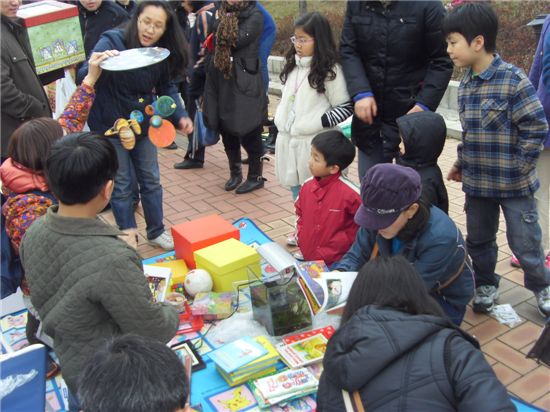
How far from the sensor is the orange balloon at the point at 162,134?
3672 millimetres

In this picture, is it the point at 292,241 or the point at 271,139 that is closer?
the point at 292,241

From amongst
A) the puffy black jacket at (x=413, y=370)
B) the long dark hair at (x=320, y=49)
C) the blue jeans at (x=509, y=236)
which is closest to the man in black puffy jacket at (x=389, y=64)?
the long dark hair at (x=320, y=49)

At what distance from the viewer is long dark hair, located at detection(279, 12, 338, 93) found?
3510 millimetres

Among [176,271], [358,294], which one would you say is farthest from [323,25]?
[358,294]

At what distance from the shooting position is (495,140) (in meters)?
2.78

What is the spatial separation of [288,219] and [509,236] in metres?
1.85

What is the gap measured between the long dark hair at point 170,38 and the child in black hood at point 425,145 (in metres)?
1.56

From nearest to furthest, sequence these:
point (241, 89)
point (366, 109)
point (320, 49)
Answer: point (366, 109) → point (320, 49) → point (241, 89)

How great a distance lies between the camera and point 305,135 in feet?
12.2

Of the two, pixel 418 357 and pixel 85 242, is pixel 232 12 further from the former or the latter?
pixel 418 357

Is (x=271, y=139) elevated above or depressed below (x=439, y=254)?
below

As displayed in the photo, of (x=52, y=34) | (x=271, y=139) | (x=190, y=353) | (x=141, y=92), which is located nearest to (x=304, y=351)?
(x=190, y=353)

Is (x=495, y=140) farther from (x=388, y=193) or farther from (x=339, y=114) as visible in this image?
(x=339, y=114)

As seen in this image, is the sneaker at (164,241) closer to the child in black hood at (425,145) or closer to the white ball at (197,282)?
the white ball at (197,282)
